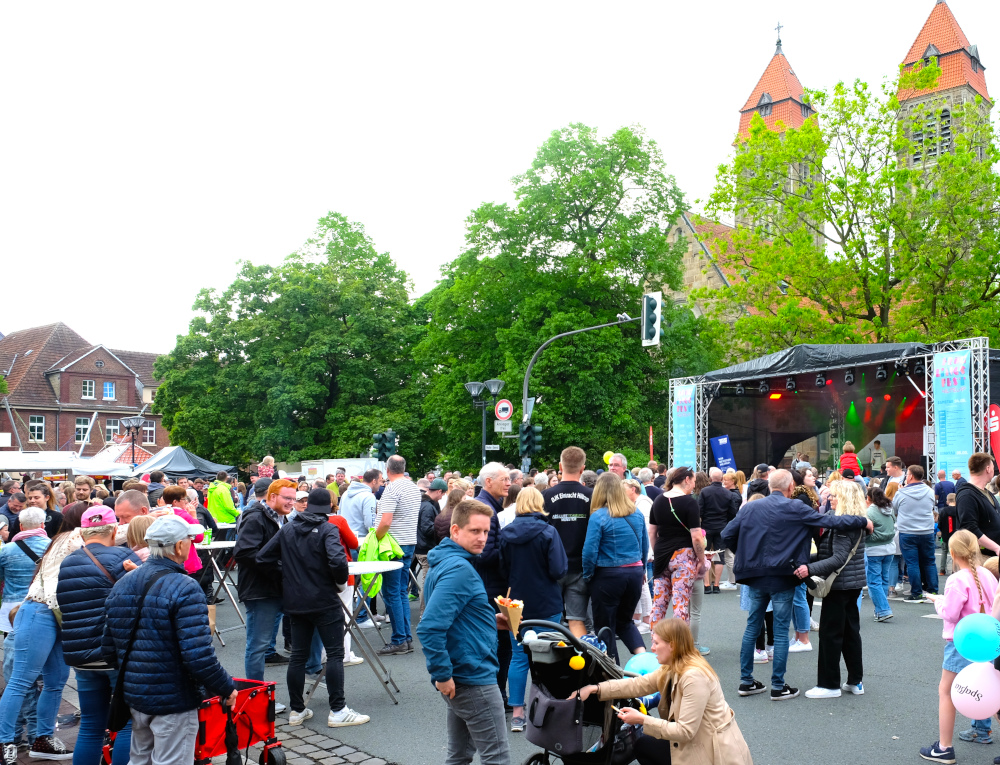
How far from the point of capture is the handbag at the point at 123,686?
4207 millimetres

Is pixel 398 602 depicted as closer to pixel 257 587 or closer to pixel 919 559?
pixel 257 587

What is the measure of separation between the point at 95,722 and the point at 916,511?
10.2m

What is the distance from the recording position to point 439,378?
33.1m

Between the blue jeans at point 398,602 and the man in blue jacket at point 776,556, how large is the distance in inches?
143

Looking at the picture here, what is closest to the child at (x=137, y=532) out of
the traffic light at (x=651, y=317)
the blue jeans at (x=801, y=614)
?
the blue jeans at (x=801, y=614)

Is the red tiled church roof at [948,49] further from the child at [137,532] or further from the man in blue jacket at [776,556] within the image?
the child at [137,532]

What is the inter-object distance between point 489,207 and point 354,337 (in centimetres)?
948

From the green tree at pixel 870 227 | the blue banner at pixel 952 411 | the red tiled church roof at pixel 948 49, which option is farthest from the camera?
the red tiled church roof at pixel 948 49

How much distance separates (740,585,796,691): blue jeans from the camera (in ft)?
22.0

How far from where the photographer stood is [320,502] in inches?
255

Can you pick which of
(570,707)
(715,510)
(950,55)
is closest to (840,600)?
(570,707)

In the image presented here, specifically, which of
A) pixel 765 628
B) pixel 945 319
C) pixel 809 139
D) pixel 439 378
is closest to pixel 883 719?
pixel 765 628

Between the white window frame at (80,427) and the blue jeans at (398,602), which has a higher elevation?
the white window frame at (80,427)

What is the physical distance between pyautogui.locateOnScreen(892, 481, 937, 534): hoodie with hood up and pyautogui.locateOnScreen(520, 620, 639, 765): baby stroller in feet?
27.1
